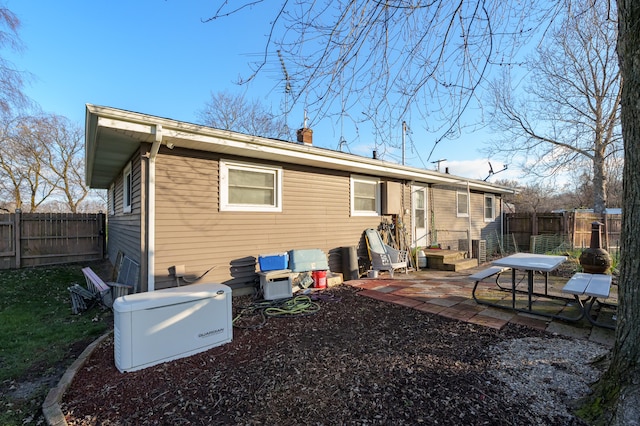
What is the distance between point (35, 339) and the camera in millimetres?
3723

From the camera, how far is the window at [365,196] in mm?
7403

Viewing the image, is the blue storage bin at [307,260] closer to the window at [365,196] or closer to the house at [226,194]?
the house at [226,194]

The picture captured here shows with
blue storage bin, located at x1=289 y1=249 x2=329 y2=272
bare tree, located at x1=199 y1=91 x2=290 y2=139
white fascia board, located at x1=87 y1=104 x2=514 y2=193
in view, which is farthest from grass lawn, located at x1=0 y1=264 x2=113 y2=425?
bare tree, located at x1=199 y1=91 x2=290 y2=139

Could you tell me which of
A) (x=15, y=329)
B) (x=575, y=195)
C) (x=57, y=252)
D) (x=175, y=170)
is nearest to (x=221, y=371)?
(x=175, y=170)

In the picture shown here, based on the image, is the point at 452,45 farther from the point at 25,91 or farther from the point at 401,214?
the point at 25,91

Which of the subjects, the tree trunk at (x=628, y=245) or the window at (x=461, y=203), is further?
the window at (x=461, y=203)

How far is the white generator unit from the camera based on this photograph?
2.73 m

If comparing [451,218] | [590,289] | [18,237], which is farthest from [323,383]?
[18,237]

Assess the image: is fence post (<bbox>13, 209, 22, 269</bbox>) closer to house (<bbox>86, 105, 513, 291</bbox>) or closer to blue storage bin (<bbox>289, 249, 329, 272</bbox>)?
house (<bbox>86, 105, 513, 291</bbox>)

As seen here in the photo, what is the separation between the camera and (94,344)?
11.0 ft

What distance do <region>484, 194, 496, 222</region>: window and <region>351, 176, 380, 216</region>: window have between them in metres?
7.01

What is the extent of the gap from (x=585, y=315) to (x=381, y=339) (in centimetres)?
250

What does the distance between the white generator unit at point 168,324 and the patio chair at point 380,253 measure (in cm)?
440

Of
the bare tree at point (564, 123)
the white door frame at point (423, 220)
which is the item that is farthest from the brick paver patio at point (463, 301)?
the bare tree at point (564, 123)
